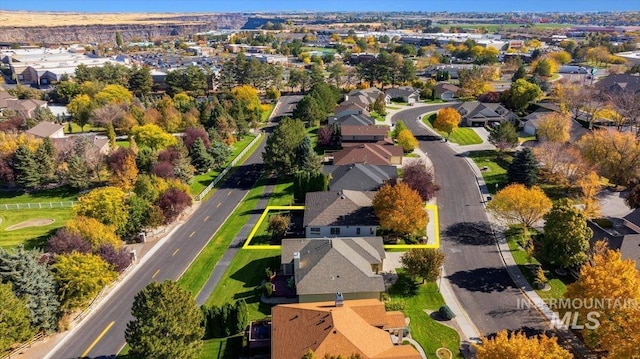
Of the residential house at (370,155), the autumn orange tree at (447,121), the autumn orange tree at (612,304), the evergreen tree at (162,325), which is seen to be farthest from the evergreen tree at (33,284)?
the autumn orange tree at (447,121)

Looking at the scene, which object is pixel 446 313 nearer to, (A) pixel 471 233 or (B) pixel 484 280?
(B) pixel 484 280

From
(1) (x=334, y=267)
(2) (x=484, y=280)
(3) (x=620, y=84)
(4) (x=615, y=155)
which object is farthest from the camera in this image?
(3) (x=620, y=84)

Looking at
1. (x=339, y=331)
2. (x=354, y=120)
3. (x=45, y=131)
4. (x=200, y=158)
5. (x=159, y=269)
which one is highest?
(x=354, y=120)

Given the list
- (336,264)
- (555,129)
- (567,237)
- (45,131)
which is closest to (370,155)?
(336,264)

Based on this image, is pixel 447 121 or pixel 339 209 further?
pixel 447 121

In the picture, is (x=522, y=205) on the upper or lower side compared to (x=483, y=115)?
lower

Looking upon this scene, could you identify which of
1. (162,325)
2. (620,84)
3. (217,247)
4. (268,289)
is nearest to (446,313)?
(268,289)

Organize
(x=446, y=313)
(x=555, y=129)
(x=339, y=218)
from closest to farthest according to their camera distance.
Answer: (x=446, y=313) → (x=339, y=218) → (x=555, y=129)
